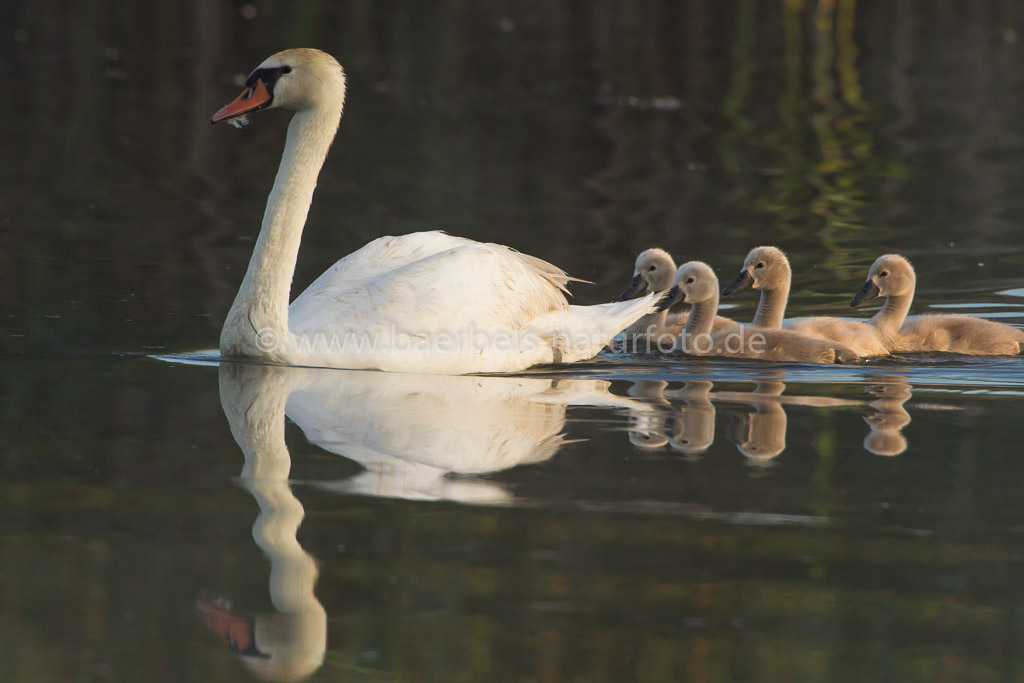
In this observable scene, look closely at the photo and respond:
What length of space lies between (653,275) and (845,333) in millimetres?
1534

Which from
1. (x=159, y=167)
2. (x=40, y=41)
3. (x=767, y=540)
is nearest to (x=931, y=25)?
(x=40, y=41)

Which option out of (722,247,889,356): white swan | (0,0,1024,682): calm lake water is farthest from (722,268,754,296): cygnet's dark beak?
(0,0,1024,682): calm lake water

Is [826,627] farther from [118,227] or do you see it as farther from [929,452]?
[118,227]

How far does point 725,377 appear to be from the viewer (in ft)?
27.5

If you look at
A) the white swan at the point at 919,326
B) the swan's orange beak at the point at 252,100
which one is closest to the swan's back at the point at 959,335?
the white swan at the point at 919,326

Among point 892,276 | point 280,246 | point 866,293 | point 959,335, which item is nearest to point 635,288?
point 866,293

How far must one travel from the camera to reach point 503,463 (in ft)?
20.0

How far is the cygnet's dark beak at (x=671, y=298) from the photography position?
9.55 m

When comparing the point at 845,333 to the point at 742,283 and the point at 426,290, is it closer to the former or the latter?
the point at 742,283

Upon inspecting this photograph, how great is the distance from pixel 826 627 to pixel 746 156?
1553 cm

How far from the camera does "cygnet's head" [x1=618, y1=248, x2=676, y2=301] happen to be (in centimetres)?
1005

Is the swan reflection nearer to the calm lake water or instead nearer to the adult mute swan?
the calm lake water

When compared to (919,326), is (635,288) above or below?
above

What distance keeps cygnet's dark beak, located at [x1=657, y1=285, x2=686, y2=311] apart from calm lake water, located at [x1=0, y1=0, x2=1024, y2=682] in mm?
566
